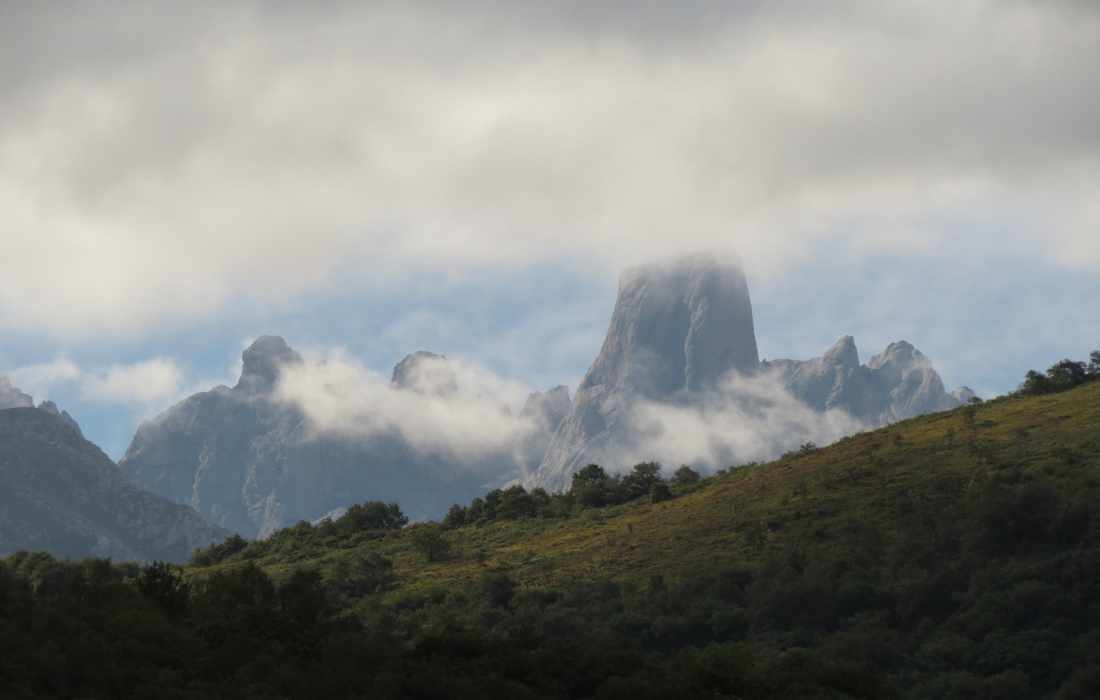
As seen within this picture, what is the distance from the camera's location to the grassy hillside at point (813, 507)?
10662 centimetres

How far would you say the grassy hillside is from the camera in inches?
4198

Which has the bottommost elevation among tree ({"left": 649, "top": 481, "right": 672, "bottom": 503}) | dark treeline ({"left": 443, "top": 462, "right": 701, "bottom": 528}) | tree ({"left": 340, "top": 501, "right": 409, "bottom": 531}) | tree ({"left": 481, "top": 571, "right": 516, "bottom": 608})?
tree ({"left": 481, "top": 571, "right": 516, "bottom": 608})

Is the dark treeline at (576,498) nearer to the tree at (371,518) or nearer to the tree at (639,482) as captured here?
the tree at (639,482)

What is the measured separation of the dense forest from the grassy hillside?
1.29ft

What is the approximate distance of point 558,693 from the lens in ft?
196

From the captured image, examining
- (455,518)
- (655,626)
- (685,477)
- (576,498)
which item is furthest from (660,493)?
(655,626)

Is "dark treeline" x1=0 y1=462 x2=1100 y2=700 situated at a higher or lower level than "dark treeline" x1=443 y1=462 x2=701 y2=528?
lower

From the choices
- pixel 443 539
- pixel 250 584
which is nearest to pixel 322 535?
pixel 443 539

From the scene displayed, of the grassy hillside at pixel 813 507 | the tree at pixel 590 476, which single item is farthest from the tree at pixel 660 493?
the tree at pixel 590 476

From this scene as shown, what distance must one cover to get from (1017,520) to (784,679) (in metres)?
43.7

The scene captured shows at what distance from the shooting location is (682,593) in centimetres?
10031

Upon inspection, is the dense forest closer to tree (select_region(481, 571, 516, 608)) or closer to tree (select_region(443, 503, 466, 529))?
tree (select_region(481, 571, 516, 608))

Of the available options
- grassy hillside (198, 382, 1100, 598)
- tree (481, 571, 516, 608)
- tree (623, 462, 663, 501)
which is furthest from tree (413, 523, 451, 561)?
tree (623, 462, 663, 501)

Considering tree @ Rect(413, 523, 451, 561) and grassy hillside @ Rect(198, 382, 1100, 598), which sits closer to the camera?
grassy hillside @ Rect(198, 382, 1100, 598)
